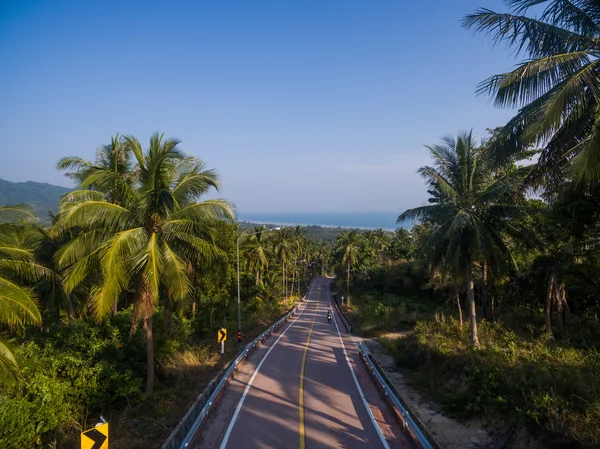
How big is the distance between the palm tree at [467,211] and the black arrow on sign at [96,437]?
11.7 metres

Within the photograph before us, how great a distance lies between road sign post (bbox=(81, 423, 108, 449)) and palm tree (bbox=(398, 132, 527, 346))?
11.7 metres

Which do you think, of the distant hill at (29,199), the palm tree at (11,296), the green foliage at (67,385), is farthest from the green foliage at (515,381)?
the distant hill at (29,199)

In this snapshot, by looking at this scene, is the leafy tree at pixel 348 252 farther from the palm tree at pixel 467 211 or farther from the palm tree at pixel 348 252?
the palm tree at pixel 467 211

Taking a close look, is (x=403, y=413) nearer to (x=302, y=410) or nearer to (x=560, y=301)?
(x=302, y=410)

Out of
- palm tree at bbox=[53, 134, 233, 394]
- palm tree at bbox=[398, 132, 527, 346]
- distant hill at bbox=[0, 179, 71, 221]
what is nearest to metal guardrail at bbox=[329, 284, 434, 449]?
palm tree at bbox=[398, 132, 527, 346]

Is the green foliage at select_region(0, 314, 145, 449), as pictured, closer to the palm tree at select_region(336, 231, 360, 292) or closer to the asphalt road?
the asphalt road

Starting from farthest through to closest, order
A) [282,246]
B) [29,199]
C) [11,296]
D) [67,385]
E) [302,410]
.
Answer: [29,199]
[282,246]
[302,410]
[67,385]
[11,296]

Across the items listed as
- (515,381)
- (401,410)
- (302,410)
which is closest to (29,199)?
(302,410)

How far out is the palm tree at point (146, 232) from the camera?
9203 mm

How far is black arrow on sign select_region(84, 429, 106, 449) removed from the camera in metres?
5.65

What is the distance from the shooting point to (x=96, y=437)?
5.70 metres

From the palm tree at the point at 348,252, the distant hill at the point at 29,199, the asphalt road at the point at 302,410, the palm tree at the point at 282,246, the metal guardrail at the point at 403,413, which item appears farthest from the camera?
the palm tree at the point at 348,252

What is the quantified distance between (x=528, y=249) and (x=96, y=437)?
15977 mm

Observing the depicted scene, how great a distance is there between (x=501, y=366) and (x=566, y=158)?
649 cm
